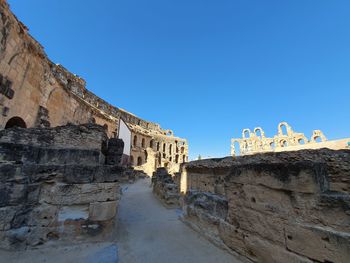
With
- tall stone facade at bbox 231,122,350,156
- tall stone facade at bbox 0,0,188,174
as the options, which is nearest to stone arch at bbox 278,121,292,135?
tall stone facade at bbox 231,122,350,156

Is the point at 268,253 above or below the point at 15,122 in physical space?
below

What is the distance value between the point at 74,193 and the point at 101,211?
1.78ft

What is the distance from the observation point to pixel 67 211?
9.18 feet

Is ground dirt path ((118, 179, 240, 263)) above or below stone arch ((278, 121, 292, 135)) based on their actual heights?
below

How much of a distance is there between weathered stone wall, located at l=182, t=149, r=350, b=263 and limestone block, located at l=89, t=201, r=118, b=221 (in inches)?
69.6

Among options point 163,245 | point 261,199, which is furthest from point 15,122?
point 261,199

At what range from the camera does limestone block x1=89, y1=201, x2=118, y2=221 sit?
2852 mm

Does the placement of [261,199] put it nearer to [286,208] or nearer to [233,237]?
[286,208]

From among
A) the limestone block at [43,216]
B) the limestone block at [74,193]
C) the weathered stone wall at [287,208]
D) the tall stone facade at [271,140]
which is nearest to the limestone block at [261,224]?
the weathered stone wall at [287,208]

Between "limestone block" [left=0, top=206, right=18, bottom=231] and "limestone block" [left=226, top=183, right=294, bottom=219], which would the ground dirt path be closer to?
"limestone block" [left=226, top=183, right=294, bottom=219]

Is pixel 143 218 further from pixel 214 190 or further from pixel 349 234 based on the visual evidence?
pixel 349 234

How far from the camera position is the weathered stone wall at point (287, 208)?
155cm

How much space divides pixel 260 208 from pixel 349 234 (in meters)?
0.81

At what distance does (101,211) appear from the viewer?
290cm
